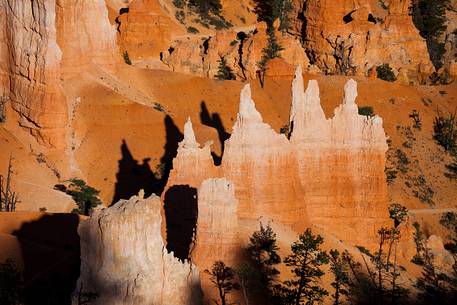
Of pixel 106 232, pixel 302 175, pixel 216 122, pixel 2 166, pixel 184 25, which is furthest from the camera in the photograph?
pixel 184 25

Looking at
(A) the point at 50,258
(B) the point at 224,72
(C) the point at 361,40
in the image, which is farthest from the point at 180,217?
(C) the point at 361,40

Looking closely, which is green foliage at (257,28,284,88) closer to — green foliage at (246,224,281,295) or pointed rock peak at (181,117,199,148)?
pointed rock peak at (181,117,199,148)

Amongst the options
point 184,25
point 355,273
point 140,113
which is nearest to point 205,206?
point 355,273

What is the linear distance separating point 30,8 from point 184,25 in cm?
3519

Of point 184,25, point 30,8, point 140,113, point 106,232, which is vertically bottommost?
point 106,232

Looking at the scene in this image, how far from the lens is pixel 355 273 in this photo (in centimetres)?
3794

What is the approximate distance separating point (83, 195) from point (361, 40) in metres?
38.5

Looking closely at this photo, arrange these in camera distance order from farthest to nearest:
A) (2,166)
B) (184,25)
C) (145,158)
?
A: (184,25) < (145,158) < (2,166)

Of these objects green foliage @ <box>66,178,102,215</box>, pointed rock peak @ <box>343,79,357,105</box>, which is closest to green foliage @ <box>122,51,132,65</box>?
green foliage @ <box>66,178,102,215</box>

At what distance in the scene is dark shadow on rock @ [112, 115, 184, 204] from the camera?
Result: 170ft

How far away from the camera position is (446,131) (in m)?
69.3

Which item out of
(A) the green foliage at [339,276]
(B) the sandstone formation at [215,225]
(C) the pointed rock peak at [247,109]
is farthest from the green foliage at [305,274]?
(C) the pointed rock peak at [247,109]

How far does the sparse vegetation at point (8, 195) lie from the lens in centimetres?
4822

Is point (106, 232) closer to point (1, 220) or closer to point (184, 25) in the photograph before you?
point (1, 220)
